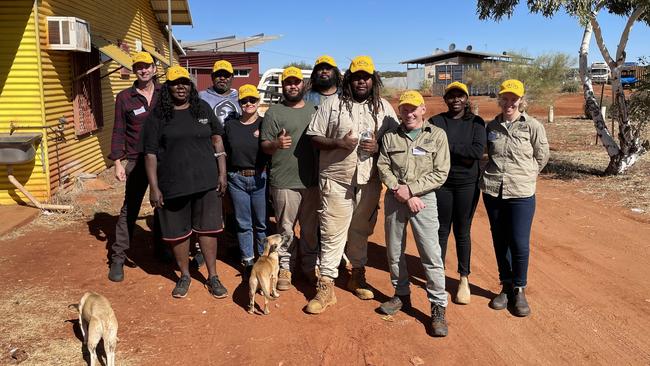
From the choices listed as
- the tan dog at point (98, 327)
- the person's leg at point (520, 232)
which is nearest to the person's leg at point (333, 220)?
the person's leg at point (520, 232)

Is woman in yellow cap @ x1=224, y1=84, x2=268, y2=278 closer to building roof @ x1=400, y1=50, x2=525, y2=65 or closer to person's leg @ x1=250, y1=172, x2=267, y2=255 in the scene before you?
person's leg @ x1=250, y1=172, x2=267, y2=255

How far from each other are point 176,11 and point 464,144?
574 inches

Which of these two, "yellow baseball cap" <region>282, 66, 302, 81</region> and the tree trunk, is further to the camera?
the tree trunk

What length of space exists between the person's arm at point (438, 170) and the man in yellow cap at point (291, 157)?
1.02 meters

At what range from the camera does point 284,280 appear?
183 inches

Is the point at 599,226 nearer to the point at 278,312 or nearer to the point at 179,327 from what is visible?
the point at 278,312

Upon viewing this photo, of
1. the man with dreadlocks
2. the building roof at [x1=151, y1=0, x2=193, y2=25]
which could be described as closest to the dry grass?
the man with dreadlocks

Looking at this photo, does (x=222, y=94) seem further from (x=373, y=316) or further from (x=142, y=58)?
(x=373, y=316)

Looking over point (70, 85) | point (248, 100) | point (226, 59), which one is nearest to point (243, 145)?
point (248, 100)

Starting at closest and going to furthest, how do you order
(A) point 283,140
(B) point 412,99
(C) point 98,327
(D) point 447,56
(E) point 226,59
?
(C) point 98,327 < (B) point 412,99 < (A) point 283,140 < (E) point 226,59 < (D) point 447,56

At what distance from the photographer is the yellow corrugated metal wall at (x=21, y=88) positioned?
7449 mm

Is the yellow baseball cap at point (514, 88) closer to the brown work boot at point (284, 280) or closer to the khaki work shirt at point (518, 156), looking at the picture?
the khaki work shirt at point (518, 156)

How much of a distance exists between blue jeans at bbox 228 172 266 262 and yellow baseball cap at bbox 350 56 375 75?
1325 mm

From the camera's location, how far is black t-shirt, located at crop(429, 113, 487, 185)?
4074 mm
